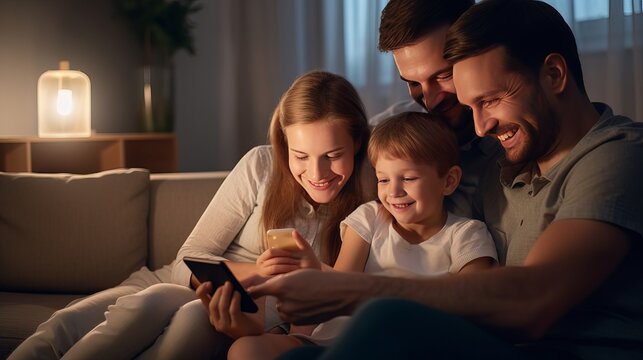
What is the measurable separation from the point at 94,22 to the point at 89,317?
3.37 m

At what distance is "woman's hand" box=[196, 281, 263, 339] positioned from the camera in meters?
1.71

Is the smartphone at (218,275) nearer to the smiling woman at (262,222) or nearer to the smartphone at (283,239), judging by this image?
the smiling woman at (262,222)

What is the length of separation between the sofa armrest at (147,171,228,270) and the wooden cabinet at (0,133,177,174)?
145 cm

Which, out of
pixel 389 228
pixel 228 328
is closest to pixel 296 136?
pixel 389 228

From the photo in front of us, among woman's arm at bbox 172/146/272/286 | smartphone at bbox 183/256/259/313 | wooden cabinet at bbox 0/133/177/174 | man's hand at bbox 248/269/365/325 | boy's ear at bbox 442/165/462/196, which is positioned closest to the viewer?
man's hand at bbox 248/269/365/325

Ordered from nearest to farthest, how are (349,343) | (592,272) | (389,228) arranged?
(349,343)
(592,272)
(389,228)

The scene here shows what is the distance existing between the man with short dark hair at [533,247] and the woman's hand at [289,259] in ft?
1.12

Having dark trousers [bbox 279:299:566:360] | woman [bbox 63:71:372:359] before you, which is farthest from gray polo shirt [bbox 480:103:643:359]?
woman [bbox 63:71:372:359]

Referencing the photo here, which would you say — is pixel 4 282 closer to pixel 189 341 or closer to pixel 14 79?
pixel 189 341

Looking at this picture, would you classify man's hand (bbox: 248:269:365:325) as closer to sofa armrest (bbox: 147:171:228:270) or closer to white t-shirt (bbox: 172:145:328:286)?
white t-shirt (bbox: 172:145:328:286)

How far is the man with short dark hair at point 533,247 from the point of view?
121 cm

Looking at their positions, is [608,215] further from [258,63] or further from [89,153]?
[258,63]

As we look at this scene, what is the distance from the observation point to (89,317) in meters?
2.18

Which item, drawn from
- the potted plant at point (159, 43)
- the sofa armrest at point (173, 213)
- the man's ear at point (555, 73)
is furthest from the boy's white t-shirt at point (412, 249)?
the potted plant at point (159, 43)
